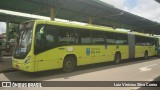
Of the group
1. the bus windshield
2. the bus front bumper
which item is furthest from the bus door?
the bus front bumper

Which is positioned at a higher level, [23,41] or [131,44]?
[23,41]

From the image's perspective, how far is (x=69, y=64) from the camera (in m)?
12.0

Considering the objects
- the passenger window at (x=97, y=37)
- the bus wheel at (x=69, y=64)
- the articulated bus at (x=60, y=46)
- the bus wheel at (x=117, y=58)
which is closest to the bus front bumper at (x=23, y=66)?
the articulated bus at (x=60, y=46)

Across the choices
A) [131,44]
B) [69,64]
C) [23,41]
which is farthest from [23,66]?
[131,44]

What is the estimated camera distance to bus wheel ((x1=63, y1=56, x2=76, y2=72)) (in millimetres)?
11836

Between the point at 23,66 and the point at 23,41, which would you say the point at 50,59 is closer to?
the point at 23,66

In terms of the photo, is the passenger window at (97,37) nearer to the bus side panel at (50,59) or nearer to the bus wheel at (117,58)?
the bus wheel at (117,58)

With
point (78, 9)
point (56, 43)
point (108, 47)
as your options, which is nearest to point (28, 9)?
point (78, 9)

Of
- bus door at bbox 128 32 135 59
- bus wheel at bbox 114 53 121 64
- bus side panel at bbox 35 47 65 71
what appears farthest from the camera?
bus door at bbox 128 32 135 59

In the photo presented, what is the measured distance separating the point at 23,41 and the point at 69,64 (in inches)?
116

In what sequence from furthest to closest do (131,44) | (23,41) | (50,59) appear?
1. (131,44)
2. (50,59)
3. (23,41)

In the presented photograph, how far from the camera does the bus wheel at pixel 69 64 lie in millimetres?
11836

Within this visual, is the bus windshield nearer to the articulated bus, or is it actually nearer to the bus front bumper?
the articulated bus

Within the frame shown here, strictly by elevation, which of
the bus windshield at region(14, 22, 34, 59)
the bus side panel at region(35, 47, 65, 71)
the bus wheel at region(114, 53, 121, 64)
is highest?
the bus windshield at region(14, 22, 34, 59)
